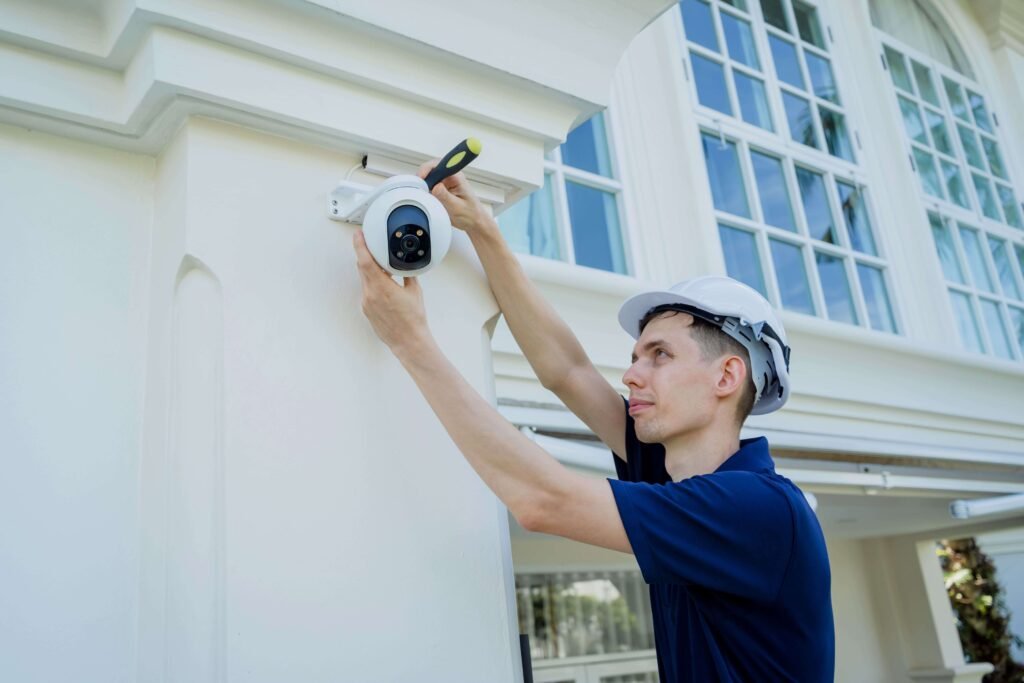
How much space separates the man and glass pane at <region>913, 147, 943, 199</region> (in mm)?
5446

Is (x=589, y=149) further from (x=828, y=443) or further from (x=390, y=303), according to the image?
(x=390, y=303)

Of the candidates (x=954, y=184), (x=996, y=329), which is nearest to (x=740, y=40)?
(x=954, y=184)

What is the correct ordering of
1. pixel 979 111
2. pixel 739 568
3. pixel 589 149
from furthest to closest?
pixel 979 111, pixel 589 149, pixel 739 568

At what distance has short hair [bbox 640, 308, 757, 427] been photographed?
60.7 inches

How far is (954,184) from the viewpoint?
664cm

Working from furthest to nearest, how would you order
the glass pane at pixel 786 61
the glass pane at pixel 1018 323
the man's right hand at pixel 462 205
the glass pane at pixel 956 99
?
the glass pane at pixel 956 99
the glass pane at pixel 1018 323
the glass pane at pixel 786 61
the man's right hand at pixel 462 205

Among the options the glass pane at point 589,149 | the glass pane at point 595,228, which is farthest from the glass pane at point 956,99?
the glass pane at point 595,228

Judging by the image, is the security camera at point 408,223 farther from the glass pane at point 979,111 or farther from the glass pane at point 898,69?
the glass pane at point 979,111

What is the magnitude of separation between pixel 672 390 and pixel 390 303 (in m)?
0.54

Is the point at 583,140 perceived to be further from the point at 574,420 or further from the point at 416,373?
the point at 416,373

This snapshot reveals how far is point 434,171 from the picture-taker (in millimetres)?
1304

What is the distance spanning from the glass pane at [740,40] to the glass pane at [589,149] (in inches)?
57.1

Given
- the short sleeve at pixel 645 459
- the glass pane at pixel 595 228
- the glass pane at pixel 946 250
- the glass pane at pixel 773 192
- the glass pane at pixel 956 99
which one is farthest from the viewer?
the glass pane at pixel 956 99

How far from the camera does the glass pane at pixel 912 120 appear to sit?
6.50 meters
